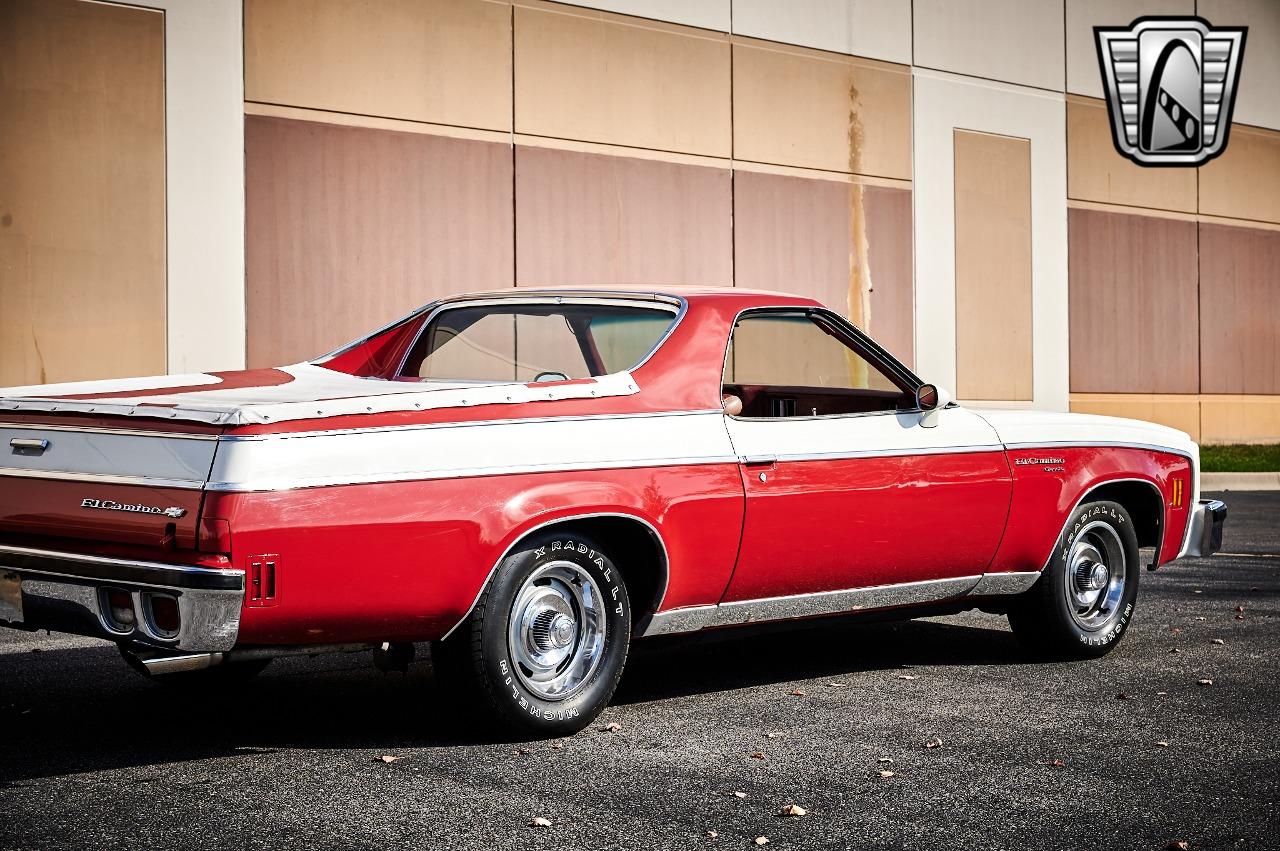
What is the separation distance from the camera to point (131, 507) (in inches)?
186

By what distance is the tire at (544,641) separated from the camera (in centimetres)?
515

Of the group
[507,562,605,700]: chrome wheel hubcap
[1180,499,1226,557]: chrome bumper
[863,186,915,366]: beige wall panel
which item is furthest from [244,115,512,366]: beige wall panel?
[507,562,605,700]: chrome wheel hubcap

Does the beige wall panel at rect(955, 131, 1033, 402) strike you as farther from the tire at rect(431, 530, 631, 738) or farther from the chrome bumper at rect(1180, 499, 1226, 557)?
the tire at rect(431, 530, 631, 738)

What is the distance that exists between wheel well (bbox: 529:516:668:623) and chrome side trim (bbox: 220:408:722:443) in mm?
364

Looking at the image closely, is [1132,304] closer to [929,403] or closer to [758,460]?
[929,403]

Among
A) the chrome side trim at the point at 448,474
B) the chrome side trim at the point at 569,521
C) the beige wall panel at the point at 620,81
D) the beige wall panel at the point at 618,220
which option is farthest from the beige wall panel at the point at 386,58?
the chrome side trim at the point at 569,521

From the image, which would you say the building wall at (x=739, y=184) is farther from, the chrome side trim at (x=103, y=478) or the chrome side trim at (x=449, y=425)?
the chrome side trim at (x=449, y=425)

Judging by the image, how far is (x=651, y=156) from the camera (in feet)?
64.6

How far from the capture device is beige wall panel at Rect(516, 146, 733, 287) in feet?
61.4

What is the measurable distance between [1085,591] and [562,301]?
283cm

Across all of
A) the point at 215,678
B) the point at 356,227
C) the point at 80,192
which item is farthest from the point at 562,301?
the point at 356,227

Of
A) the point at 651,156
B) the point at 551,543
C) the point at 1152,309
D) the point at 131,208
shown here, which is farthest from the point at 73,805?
the point at 1152,309

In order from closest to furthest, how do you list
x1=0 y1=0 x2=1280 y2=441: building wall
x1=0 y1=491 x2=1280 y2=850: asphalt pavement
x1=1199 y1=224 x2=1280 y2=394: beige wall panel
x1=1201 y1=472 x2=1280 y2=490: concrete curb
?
x1=0 y1=491 x2=1280 y2=850: asphalt pavement, x1=0 y1=0 x2=1280 y2=441: building wall, x1=1201 y1=472 x2=1280 y2=490: concrete curb, x1=1199 y1=224 x2=1280 y2=394: beige wall panel

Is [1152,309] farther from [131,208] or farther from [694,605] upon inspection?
[694,605]
